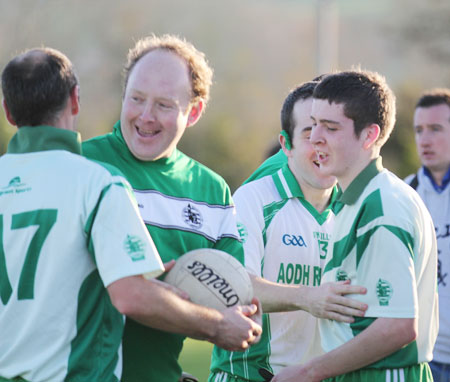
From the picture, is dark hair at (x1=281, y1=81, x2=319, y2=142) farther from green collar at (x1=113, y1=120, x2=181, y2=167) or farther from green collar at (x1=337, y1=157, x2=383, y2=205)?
green collar at (x1=113, y1=120, x2=181, y2=167)

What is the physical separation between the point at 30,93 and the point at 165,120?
92 cm

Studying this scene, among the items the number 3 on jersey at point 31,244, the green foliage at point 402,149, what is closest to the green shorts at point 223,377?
the number 3 on jersey at point 31,244

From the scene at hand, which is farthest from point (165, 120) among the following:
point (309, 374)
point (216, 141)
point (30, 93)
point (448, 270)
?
point (216, 141)

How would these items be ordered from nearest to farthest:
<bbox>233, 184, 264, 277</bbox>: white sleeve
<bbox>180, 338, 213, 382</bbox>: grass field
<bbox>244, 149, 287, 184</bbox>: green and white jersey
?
<bbox>233, 184, 264, 277</bbox>: white sleeve < <bbox>244, 149, 287, 184</bbox>: green and white jersey < <bbox>180, 338, 213, 382</bbox>: grass field

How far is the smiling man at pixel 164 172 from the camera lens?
13.4 ft

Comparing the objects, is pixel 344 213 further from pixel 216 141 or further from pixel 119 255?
pixel 216 141

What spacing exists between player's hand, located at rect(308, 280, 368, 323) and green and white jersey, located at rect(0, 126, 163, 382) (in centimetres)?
117

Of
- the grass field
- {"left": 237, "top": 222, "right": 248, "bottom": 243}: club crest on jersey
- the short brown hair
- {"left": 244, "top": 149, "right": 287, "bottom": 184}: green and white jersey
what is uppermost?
the short brown hair

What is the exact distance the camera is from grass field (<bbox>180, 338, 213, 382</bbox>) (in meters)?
11.1

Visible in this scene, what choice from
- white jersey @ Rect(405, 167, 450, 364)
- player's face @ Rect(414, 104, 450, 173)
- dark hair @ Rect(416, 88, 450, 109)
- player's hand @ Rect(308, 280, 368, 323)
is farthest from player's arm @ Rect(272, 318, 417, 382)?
dark hair @ Rect(416, 88, 450, 109)

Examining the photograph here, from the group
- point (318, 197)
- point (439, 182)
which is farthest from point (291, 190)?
point (439, 182)

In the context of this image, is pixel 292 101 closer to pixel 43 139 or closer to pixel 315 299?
pixel 315 299

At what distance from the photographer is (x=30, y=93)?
3.53 metres

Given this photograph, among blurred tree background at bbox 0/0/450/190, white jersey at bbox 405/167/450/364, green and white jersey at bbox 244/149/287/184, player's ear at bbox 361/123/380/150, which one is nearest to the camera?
player's ear at bbox 361/123/380/150
